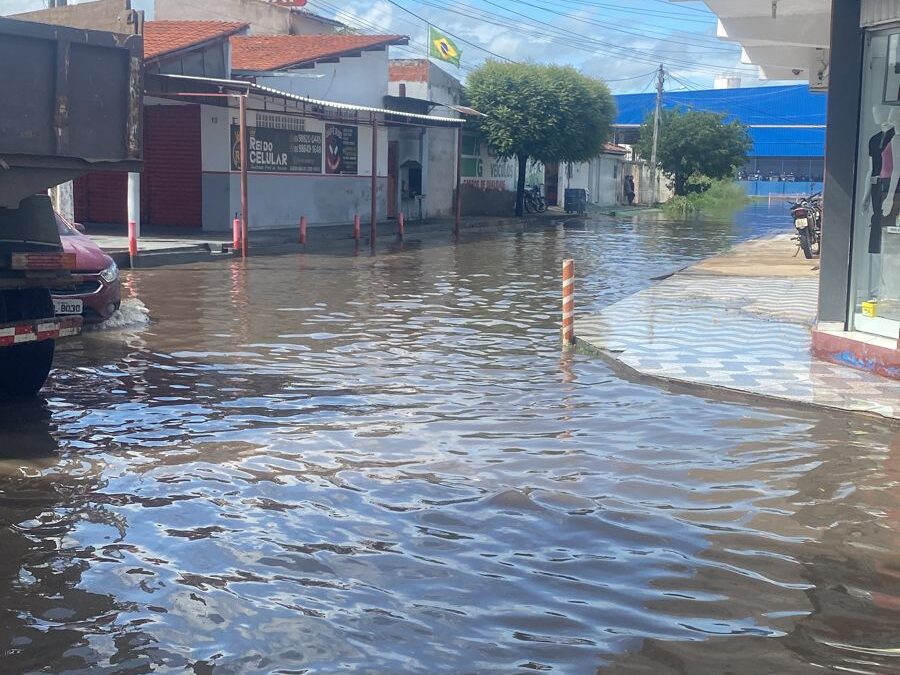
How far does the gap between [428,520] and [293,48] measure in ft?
97.6

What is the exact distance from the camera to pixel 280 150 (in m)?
30.3

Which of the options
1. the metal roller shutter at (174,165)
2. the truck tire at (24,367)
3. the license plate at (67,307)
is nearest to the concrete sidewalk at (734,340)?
the license plate at (67,307)

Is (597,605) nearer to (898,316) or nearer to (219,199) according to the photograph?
(898,316)

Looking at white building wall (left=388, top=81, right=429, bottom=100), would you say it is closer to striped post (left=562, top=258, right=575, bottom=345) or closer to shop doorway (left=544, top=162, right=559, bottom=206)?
shop doorway (left=544, top=162, right=559, bottom=206)

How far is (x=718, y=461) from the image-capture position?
752 cm

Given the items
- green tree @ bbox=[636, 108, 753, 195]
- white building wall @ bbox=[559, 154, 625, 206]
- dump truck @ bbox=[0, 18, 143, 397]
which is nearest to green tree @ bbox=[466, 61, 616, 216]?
white building wall @ bbox=[559, 154, 625, 206]

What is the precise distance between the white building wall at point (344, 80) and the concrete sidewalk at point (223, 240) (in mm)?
3954

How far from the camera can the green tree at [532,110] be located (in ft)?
140

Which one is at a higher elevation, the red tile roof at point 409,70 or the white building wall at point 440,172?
the red tile roof at point 409,70

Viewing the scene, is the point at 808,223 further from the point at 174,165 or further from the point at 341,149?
the point at 174,165

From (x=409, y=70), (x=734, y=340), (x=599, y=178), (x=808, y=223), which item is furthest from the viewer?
(x=599, y=178)

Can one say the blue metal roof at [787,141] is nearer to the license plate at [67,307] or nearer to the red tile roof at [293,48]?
the red tile roof at [293,48]

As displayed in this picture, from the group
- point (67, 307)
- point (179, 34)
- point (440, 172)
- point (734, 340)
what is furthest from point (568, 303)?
point (440, 172)

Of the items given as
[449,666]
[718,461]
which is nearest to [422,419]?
[718,461]
